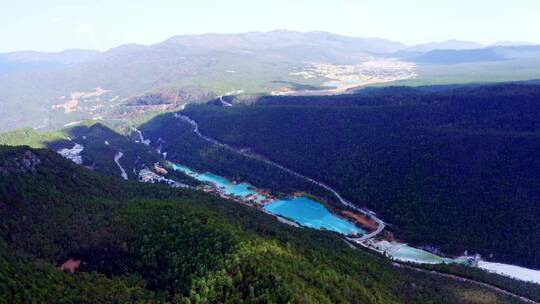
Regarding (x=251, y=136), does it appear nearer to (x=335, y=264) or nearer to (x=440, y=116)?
(x=440, y=116)

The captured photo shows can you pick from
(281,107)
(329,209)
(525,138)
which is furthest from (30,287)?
(281,107)

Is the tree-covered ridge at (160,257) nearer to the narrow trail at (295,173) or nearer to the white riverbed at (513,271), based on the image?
the white riverbed at (513,271)

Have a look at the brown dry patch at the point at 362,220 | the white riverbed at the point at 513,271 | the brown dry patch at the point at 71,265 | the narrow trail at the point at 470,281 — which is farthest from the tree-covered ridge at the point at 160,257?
the brown dry patch at the point at 362,220

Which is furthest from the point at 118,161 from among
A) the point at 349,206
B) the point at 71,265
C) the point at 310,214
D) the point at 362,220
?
the point at 71,265

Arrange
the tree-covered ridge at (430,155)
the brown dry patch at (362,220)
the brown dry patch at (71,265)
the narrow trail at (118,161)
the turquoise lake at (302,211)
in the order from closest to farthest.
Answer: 1. the brown dry patch at (71,265)
2. the tree-covered ridge at (430,155)
3. the brown dry patch at (362,220)
4. the turquoise lake at (302,211)
5. the narrow trail at (118,161)

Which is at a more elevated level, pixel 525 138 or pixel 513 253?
pixel 525 138

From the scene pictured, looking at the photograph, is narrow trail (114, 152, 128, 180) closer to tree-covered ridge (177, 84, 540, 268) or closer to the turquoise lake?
the turquoise lake

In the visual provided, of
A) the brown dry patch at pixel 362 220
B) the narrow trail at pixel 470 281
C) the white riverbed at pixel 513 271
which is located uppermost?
the narrow trail at pixel 470 281
